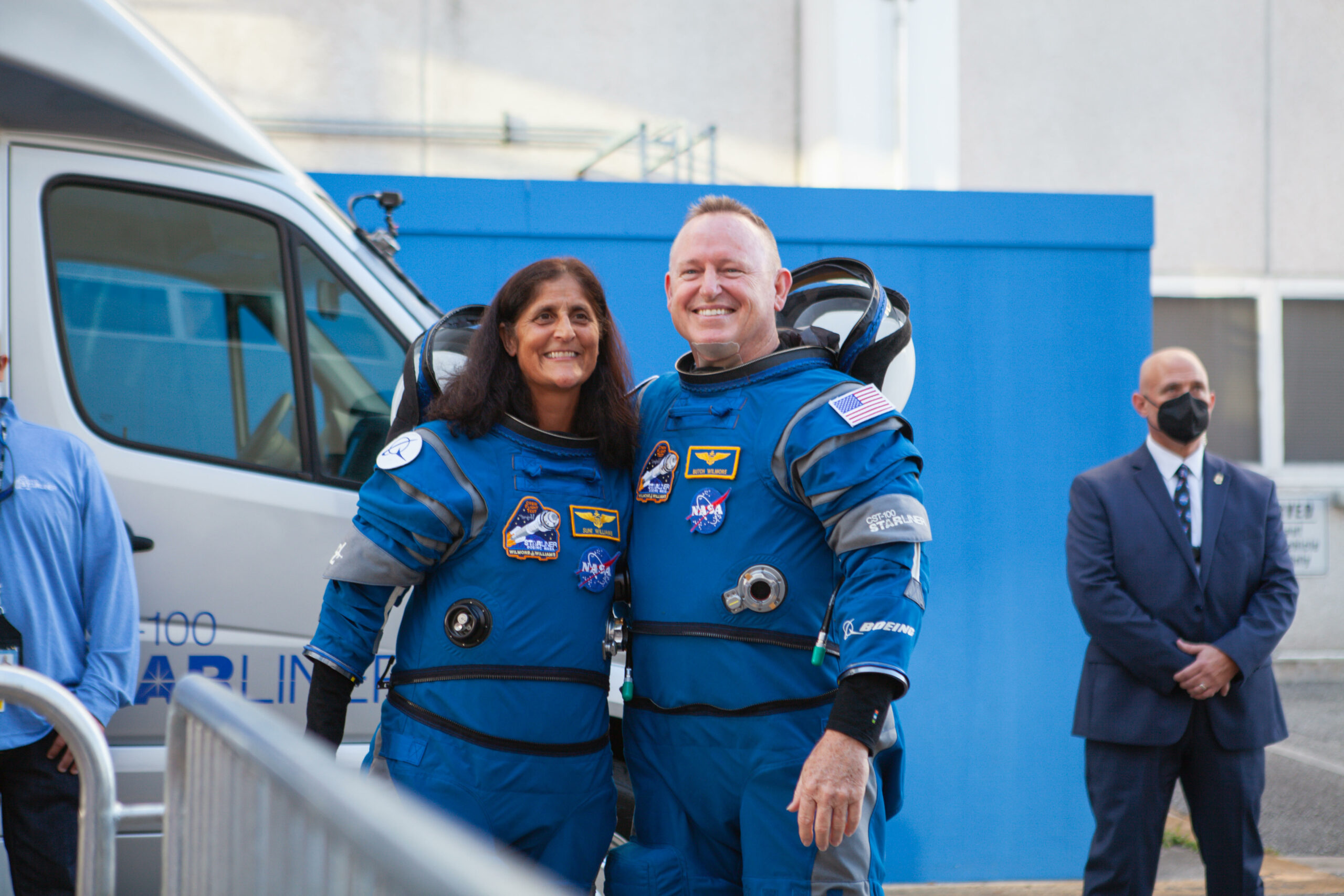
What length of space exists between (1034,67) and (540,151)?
14.5ft

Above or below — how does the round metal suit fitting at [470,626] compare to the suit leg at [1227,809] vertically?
above

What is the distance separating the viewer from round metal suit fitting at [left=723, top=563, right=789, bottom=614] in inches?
78.9

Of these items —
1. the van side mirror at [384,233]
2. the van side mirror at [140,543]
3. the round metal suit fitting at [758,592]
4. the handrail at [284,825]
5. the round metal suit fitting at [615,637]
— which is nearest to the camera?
the handrail at [284,825]

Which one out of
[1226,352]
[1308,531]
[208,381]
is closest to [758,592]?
[208,381]

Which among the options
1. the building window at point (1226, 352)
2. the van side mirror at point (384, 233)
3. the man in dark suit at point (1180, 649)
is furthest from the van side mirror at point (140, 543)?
the building window at point (1226, 352)

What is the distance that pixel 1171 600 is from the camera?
3.32m

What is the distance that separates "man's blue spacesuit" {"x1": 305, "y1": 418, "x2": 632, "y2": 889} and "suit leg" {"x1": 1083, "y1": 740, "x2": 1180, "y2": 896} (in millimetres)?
1928

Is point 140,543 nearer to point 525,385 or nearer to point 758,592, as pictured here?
point 525,385

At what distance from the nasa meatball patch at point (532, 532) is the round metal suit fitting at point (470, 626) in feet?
0.39

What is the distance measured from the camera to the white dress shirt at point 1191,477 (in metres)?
3.40

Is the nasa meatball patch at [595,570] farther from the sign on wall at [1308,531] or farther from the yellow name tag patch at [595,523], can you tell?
the sign on wall at [1308,531]

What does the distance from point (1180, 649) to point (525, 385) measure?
2.22 m

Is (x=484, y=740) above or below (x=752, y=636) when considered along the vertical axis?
below

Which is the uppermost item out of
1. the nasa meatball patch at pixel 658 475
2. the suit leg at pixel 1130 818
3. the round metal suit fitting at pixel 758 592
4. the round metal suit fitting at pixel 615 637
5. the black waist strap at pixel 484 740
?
the nasa meatball patch at pixel 658 475
